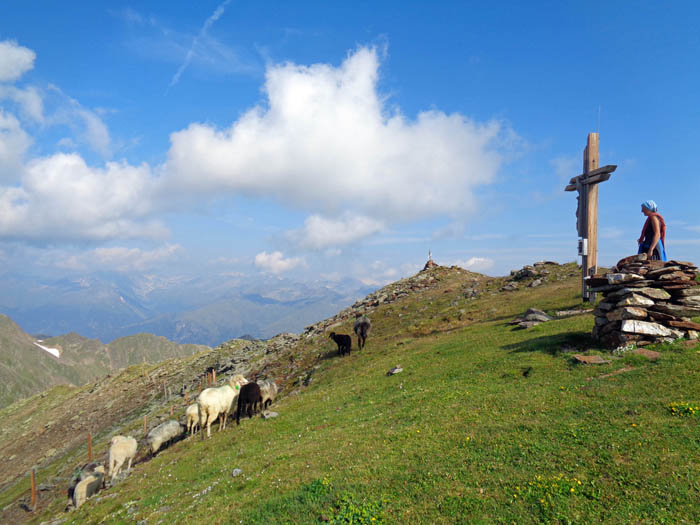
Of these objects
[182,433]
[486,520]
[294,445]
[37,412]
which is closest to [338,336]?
[182,433]

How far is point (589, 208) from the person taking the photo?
969 inches

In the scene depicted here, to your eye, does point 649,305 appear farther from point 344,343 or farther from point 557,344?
point 344,343

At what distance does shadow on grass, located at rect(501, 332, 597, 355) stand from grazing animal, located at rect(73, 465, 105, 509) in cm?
2516

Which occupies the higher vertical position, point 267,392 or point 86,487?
point 267,392

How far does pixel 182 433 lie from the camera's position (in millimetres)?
26734

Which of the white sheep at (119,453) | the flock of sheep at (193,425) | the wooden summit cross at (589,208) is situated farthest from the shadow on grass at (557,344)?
the white sheep at (119,453)

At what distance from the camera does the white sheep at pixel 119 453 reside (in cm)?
2235

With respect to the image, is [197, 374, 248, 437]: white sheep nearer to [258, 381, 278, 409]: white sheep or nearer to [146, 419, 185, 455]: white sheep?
[258, 381, 278, 409]: white sheep

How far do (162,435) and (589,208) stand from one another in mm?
34110

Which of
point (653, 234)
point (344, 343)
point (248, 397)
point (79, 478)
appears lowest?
point (79, 478)

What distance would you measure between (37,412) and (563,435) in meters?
99.0

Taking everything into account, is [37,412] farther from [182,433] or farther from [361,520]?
[361,520]

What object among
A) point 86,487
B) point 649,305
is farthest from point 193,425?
point 649,305

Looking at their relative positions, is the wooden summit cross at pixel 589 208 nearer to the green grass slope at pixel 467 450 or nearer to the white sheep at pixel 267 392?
the green grass slope at pixel 467 450
